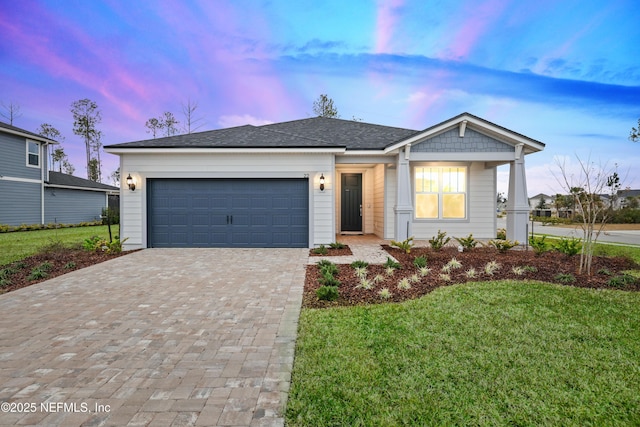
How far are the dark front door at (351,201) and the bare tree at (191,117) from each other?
61.7 ft

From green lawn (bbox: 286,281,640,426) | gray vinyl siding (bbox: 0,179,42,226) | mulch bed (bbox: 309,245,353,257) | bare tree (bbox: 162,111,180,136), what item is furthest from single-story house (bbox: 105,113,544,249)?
A: bare tree (bbox: 162,111,180,136)

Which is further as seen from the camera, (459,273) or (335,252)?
(335,252)

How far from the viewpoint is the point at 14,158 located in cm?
1719

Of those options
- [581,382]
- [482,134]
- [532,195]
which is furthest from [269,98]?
[532,195]

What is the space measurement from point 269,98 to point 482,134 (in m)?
13.8

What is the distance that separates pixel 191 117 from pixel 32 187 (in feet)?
41.7

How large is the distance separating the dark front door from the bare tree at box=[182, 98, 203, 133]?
18805 mm

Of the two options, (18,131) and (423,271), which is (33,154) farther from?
(423,271)

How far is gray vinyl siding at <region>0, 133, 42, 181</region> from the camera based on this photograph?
54.5ft

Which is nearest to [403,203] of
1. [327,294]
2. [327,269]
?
[327,269]

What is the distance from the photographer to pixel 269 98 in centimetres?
1980

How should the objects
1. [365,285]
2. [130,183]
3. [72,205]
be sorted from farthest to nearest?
[72,205]
[130,183]
[365,285]

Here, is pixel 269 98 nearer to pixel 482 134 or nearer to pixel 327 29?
pixel 327 29

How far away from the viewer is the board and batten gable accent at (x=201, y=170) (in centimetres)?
986
